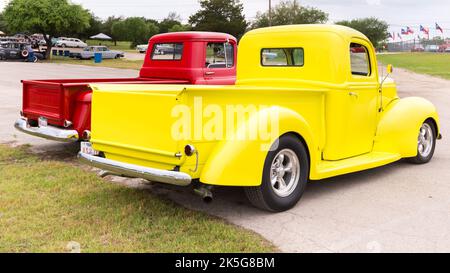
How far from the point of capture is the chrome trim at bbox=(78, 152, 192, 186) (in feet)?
14.3

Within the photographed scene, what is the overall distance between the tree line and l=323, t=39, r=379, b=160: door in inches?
1683

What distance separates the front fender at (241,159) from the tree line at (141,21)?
44.0m

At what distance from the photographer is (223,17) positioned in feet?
226

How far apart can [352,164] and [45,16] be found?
4427 cm

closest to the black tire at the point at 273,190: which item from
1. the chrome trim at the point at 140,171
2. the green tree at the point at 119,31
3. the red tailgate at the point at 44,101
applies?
the chrome trim at the point at 140,171

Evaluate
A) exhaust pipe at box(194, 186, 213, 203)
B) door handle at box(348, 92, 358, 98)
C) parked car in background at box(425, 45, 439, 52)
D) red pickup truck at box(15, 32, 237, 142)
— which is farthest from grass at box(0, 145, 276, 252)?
parked car in background at box(425, 45, 439, 52)

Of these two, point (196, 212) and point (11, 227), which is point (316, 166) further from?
point (11, 227)

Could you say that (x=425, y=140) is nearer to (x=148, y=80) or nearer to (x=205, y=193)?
(x=205, y=193)

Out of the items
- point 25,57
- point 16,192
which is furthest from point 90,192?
point 25,57

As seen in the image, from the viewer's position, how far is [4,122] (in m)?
11.2

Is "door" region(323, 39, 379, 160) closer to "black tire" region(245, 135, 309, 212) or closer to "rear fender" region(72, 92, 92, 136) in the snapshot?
"black tire" region(245, 135, 309, 212)

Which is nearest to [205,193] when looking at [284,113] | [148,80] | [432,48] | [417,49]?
[284,113]

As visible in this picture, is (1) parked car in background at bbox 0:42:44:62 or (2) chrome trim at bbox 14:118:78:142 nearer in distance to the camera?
(2) chrome trim at bbox 14:118:78:142
